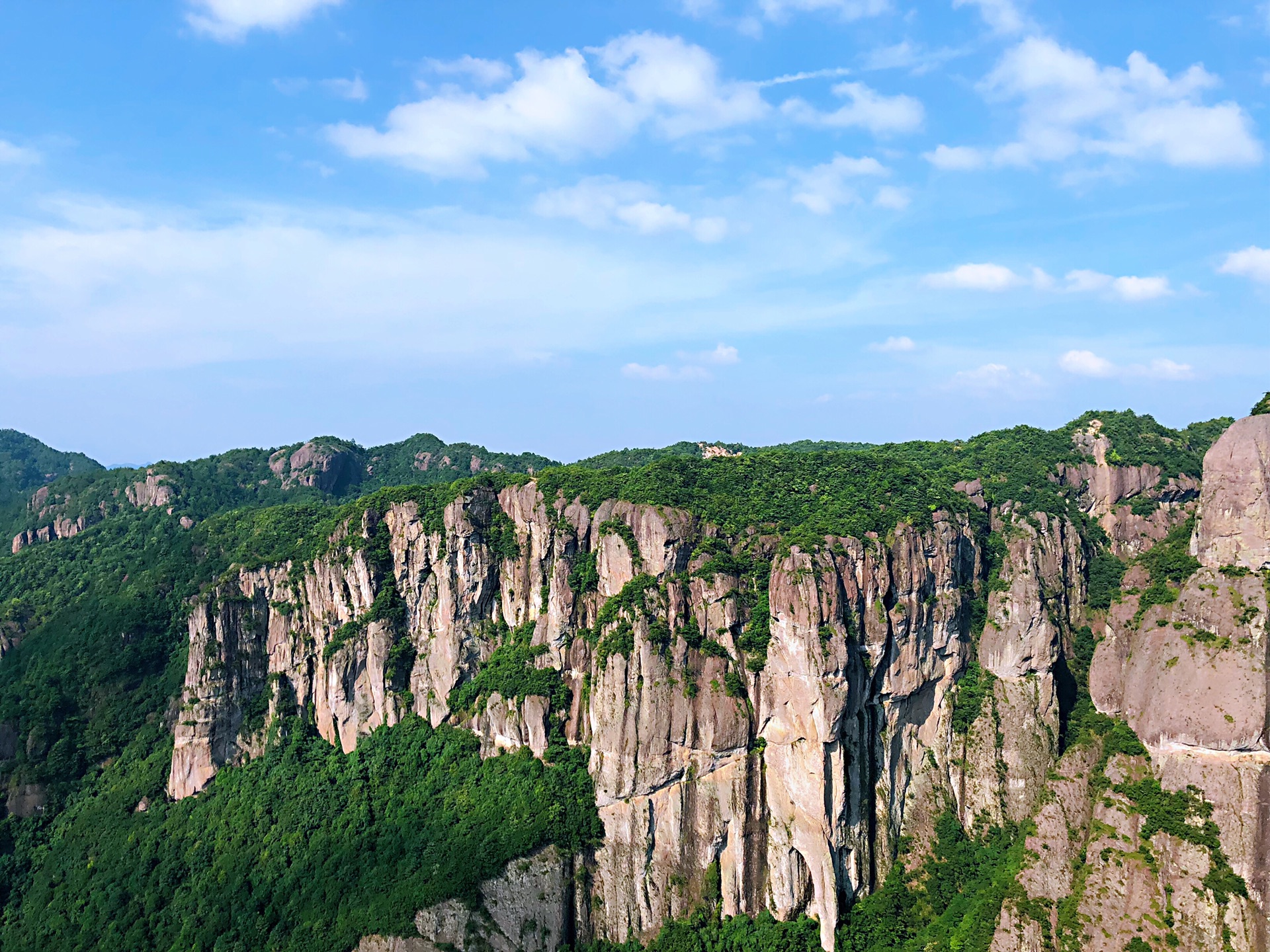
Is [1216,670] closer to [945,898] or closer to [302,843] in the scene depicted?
[945,898]

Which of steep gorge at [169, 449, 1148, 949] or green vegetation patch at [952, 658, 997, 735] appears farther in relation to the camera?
green vegetation patch at [952, 658, 997, 735]

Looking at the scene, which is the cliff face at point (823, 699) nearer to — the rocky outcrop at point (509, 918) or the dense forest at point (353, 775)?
the rocky outcrop at point (509, 918)

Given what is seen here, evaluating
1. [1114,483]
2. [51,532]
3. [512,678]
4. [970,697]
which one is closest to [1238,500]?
[1114,483]

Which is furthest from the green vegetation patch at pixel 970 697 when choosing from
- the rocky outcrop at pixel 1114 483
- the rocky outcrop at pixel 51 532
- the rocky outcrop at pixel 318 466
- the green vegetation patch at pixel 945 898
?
the rocky outcrop at pixel 51 532

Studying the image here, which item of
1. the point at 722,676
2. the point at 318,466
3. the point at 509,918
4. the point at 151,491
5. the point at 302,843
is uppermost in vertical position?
the point at 318,466

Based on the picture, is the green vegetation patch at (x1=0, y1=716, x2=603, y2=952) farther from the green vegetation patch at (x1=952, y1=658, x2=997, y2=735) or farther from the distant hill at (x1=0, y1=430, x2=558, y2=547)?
the distant hill at (x1=0, y1=430, x2=558, y2=547)

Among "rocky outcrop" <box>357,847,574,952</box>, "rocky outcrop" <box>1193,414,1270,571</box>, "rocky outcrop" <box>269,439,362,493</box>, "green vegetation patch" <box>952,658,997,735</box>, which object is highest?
"rocky outcrop" <box>269,439,362,493</box>

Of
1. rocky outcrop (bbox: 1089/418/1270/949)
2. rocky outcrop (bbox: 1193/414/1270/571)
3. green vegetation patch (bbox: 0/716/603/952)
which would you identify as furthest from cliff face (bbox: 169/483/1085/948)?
rocky outcrop (bbox: 1193/414/1270/571)
